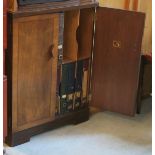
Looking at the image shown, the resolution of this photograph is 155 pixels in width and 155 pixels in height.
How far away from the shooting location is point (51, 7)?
2.18 meters

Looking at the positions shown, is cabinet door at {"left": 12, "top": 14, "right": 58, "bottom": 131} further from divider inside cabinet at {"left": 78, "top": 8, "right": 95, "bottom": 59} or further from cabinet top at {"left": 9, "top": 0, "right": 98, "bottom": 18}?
divider inside cabinet at {"left": 78, "top": 8, "right": 95, "bottom": 59}

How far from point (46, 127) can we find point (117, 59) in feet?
2.38

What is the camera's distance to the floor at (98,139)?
89.0 inches

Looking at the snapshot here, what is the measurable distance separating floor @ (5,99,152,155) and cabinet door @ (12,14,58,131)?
149 millimetres

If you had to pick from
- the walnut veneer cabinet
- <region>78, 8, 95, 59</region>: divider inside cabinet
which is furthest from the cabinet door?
<region>78, 8, 95, 59</region>: divider inside cabinet

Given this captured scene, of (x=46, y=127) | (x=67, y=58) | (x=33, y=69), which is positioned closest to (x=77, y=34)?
(x=67, y=58)

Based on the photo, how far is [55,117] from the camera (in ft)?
8.09

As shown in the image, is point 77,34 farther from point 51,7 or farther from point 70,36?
point 51,7

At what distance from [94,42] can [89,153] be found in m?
0.84

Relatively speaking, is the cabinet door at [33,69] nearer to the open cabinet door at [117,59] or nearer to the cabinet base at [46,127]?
the cabinet base at [46,127]

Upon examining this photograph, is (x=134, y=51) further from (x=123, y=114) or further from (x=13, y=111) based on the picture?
(x=13, y=111)

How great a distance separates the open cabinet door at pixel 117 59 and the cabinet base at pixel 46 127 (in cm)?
20

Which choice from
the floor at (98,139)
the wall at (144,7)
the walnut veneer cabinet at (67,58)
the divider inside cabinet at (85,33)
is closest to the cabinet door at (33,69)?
the walnut veneer cabinet at (67,58)

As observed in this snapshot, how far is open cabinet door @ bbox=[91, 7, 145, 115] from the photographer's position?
2.42 m
